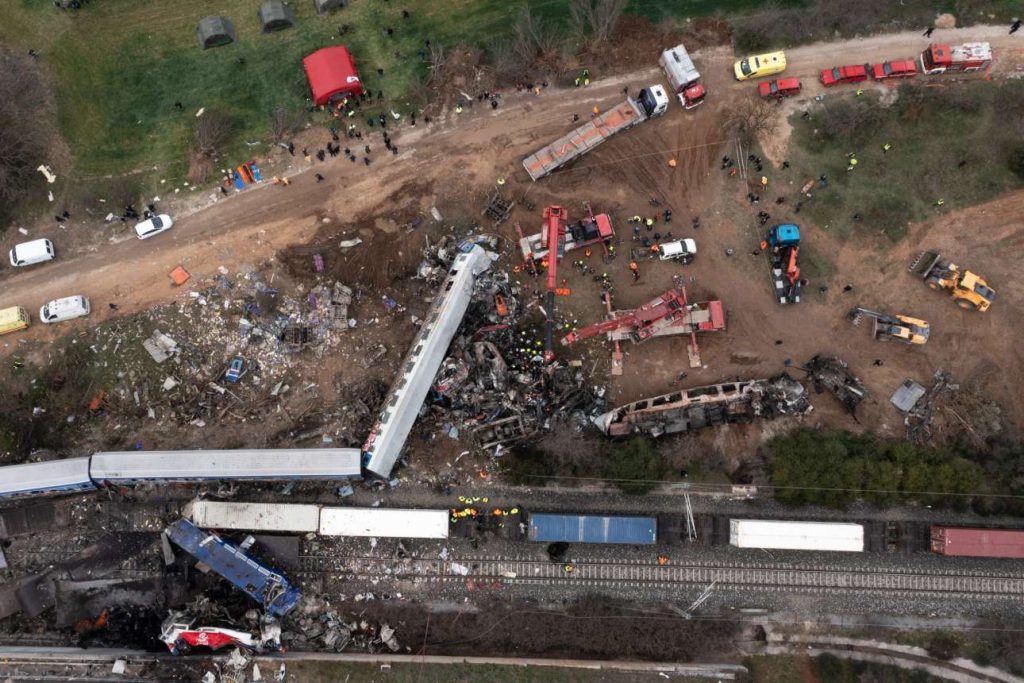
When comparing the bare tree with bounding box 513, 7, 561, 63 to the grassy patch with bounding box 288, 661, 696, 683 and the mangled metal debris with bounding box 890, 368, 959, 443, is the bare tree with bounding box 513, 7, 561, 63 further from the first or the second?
the grassy patch with bounding box 288, 661, 696, 683

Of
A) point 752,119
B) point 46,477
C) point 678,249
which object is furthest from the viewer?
point 752,119

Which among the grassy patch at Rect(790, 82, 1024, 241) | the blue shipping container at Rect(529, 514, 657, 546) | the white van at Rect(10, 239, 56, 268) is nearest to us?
the blue shipping container at Rect(529, 514, 657, 546)

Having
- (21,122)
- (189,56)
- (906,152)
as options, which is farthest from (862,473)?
(21,122)

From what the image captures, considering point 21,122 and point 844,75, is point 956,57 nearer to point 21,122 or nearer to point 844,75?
point 844,75

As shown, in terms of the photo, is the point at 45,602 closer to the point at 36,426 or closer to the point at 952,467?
the point at 36,426

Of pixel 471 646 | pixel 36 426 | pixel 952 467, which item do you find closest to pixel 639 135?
pixel 952 467

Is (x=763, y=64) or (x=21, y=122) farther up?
(x=763, y=64)

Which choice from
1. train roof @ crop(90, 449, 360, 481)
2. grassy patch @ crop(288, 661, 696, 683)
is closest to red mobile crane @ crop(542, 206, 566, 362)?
train roof @ crop(90, 449, 360, 481)
